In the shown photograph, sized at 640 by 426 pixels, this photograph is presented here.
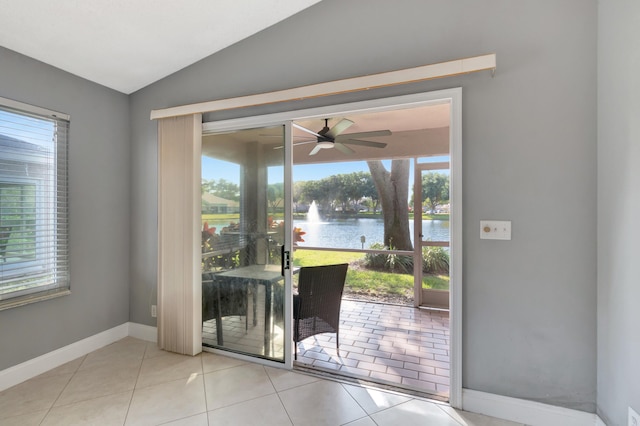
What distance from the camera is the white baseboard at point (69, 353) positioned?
220cm

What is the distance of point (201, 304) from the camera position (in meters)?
2.72

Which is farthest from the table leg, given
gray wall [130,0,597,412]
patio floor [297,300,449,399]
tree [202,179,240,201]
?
gray wall [130,0,597,412]

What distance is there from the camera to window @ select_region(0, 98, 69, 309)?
2.17 meters

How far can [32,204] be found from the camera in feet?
7.63

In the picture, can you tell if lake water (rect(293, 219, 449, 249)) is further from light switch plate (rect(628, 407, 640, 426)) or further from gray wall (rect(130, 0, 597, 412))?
light switch plate (rect(628, 407, 640, 426))

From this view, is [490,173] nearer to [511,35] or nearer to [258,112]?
[511,35]

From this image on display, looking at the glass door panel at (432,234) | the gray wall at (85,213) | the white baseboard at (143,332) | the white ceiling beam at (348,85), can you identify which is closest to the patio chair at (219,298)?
the white baseboard at (143,332)

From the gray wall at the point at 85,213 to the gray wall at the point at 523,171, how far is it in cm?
238

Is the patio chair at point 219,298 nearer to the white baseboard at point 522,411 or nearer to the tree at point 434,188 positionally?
the white baseboard at point 522,411

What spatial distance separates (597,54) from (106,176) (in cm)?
379

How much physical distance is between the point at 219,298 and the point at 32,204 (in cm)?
161

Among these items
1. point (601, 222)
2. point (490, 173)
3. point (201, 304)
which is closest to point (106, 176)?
point (201, 304)

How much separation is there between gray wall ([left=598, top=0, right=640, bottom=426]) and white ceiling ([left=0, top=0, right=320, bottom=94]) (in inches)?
74.6

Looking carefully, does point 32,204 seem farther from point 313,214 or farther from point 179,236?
point 313,214
